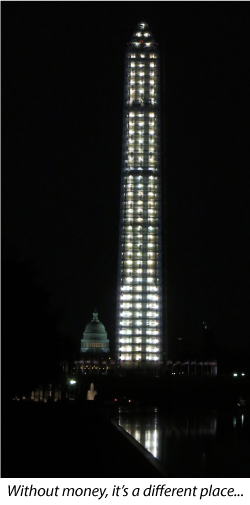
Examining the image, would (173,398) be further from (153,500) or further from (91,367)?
(153,500)

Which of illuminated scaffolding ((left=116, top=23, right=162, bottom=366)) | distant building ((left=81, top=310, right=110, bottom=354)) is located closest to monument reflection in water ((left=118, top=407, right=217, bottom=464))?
illuminated scaffolding ((left=116, top=23, right=162, bottom=366))

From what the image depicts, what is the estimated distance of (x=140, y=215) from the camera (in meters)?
110

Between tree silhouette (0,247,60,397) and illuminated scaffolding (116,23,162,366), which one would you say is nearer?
tree silhouette (0,247,60,397)

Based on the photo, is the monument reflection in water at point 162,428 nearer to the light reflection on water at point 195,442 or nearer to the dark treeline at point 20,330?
the light reflection on water at point 195,442

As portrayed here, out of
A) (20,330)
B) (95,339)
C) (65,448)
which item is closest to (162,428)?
(20,330)

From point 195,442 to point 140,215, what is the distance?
73.4m

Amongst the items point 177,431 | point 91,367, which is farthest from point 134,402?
point 91,367

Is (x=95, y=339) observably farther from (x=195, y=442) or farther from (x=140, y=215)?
(x=195, y=442)

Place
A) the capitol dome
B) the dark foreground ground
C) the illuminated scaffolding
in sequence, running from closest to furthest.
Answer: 1. the dark foreground ground
2. the illuminated scaffolding
3. the capitol dome

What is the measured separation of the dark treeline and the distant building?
10894 centimetres

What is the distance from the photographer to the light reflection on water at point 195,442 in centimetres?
2858

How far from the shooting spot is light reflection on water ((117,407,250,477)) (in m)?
28.6

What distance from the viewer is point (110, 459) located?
17.6 metres

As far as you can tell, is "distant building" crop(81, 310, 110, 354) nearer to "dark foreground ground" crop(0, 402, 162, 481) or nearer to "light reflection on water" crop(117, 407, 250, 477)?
"light reflection on water" crop(117, 407, 250, 477)
